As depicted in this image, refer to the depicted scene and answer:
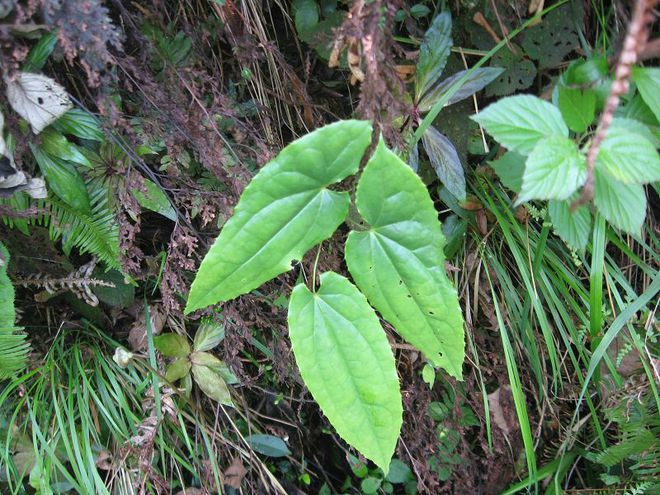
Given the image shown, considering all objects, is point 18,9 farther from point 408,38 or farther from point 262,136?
point 408,38

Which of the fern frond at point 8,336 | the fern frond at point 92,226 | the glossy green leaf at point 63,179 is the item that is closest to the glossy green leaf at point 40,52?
the glossy green leaf at point 63,179

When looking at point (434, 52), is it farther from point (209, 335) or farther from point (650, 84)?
point (209, 335)

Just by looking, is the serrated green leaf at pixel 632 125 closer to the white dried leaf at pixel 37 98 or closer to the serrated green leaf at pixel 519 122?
the serrated green leaf at pixel 519 122

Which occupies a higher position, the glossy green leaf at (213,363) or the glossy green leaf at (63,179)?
the glossy green leaf at (63,179)

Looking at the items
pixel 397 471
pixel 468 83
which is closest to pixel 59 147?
pixel 468 83

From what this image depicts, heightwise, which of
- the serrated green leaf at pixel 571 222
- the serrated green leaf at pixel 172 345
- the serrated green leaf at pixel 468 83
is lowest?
the serrated green leaf at pixel 172 345

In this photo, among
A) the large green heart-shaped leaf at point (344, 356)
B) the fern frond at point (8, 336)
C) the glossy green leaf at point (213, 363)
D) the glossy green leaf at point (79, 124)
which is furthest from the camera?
the glossy green leaf at point (213, 363)

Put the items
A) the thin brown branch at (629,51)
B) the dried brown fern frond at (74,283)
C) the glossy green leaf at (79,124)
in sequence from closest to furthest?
the thin brown branch at (629,51), the glossy green leaf at (79,124), the dried brown fern frond at (74,283)
